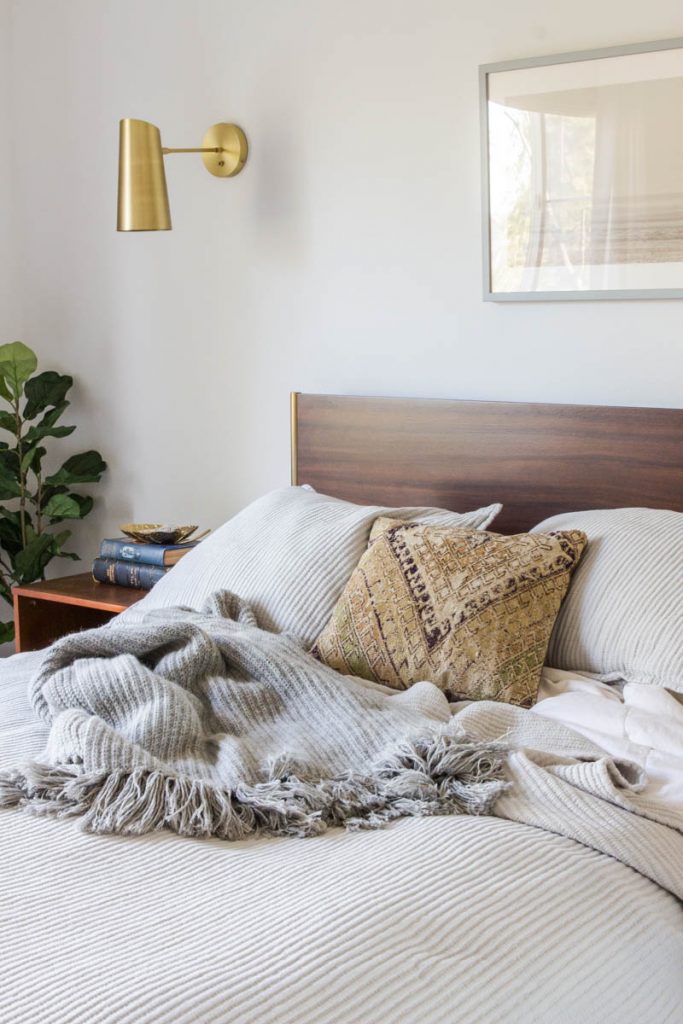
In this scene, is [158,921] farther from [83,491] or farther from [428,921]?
[83,491]

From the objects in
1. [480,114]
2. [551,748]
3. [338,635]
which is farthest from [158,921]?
[480,114]

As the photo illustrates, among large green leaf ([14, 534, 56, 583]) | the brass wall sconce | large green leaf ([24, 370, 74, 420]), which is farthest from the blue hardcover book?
the brass wall sconce

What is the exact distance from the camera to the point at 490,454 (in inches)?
97.7

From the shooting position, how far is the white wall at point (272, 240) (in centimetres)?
249

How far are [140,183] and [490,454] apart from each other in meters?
1.08

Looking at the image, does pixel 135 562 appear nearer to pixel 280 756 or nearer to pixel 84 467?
pixel 84 467

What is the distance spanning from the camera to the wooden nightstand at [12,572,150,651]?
8.94 feet

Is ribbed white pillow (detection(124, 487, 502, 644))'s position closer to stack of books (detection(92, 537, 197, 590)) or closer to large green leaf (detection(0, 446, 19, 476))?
stack of books (detection(92, 537, 197, 590))

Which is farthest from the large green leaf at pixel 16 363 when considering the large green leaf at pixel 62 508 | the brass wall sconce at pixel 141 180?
the brass wall sconce at pixel 141 180

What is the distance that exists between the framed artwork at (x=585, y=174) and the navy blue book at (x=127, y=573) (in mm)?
1022

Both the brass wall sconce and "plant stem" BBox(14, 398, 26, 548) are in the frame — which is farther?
"plant stem" BBox(14, 398, 26, 548)

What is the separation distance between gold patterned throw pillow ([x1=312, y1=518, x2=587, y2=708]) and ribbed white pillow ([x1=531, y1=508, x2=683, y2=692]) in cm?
5

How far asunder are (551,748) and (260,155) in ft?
6.17

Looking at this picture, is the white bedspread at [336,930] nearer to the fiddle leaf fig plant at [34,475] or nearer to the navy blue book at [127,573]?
the navy blue book at [127,573]
